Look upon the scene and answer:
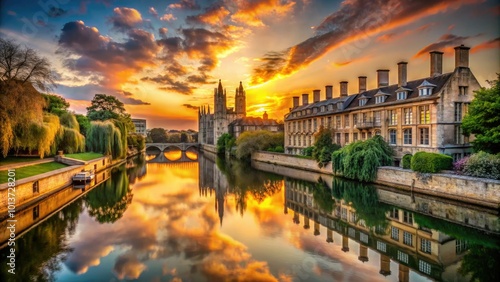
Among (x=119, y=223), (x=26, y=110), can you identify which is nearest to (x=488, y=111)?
(x=119, y=223)

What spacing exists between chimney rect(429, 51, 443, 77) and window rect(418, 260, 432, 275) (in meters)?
18.5

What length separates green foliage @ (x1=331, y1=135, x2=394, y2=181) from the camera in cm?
2169

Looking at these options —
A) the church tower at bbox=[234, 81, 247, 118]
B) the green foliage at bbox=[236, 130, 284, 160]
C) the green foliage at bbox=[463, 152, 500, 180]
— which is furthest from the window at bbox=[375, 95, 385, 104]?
the church tower at bbox=[234, 81, 247, 118]

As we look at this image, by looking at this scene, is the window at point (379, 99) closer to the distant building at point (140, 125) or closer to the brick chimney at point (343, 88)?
the brick chimney at point (343, 88)

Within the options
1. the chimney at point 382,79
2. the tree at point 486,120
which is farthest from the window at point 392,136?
the tree at point 486,120

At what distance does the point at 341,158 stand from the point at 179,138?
103739 mm

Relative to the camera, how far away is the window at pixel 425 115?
21.9 m

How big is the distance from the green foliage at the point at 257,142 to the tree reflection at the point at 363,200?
20.3 meters

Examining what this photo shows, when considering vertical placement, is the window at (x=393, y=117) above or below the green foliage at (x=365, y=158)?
above

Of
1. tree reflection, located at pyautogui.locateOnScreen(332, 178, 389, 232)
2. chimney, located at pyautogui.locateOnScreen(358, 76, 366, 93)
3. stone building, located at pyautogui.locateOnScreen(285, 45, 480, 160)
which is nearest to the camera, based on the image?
tree reflection, located at pyautogui.locateOnScreen(332, 178, 389, 232)

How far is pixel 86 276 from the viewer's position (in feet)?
27.3

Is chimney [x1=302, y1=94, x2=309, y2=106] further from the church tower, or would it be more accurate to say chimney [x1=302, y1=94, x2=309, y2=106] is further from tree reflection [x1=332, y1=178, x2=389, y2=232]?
the church tower

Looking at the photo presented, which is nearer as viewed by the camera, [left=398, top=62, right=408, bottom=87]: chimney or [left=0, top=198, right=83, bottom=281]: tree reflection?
[left=0, top=198, right=83, bottom=281]: tree reflection

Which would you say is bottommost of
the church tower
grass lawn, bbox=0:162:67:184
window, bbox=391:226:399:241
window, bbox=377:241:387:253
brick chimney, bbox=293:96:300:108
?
window, bbox=377:241:387:253
